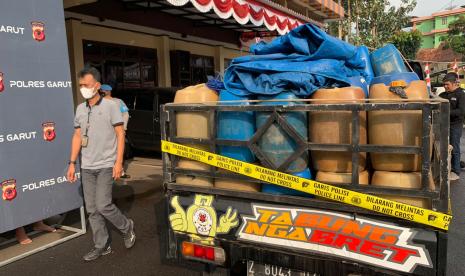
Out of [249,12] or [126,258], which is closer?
[126,258]

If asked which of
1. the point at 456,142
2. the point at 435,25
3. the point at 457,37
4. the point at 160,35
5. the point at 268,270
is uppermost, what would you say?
the point at 435,25

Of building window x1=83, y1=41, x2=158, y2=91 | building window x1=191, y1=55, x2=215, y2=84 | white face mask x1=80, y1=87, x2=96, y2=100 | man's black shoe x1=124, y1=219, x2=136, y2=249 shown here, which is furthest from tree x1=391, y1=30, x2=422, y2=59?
white face mask x1=80, y1=87, x2=96, y2=100

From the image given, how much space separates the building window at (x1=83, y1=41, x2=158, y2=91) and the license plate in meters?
8.47

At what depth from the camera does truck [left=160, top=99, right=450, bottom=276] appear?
1.98 metres

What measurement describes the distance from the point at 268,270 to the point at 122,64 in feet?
34.5

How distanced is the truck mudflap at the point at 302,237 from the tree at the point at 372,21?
88.2ft

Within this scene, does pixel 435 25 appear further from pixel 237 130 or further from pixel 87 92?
pixel 237 130

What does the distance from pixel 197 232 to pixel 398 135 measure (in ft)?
4.49

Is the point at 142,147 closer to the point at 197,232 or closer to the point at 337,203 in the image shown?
the point at 197,232

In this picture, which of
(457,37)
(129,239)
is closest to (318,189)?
(129,239)

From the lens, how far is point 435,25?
76812 mm

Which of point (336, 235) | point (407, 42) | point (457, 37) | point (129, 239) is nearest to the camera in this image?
point (336, 235)

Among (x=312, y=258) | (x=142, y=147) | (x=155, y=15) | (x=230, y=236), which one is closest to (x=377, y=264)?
(x=312, y=258)

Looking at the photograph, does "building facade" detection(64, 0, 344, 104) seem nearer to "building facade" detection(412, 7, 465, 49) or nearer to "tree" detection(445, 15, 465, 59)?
"tree" detection(445, 15, 465, 59)
